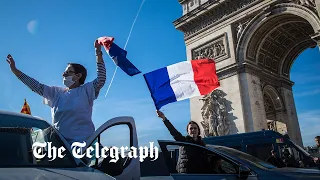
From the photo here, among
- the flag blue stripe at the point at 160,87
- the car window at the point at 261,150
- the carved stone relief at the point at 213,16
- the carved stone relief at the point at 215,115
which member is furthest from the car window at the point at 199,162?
the carved stone relief at the point at 213,16

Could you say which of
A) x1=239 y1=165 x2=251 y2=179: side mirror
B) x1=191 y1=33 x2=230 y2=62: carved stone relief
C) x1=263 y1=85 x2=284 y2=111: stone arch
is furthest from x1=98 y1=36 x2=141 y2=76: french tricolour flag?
x1=263 y1=85 x2=284 y2=111: stone arch

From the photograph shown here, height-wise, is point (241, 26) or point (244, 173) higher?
point (241, 26)

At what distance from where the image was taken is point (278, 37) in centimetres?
1594

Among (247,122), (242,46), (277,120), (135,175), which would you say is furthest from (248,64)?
(135,175)

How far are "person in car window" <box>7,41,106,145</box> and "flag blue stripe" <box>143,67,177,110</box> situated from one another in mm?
3394

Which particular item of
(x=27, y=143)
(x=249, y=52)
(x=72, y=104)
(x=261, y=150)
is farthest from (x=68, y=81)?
(x=249, y=52)

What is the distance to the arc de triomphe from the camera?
45.1 ft

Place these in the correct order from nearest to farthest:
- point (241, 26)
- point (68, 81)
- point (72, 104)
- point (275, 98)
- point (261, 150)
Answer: point (72, 104) → point (68, 81) → point (261, 150) → point (241, 26) → point (275, 98)

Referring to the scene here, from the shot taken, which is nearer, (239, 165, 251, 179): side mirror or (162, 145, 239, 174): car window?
(239, 165, 251, 179): side mirror

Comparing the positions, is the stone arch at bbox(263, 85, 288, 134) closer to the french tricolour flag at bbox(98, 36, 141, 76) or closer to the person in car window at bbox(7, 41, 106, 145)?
the french tricolour flag at bbox(98, 36, 141, 76)

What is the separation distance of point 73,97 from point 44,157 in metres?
0.84

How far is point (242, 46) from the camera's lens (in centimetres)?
1486

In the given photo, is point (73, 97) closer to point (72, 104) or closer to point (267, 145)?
point (72, 104)

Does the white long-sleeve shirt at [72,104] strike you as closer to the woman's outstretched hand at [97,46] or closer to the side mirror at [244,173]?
the woman's outstretched hand at [97,46]
